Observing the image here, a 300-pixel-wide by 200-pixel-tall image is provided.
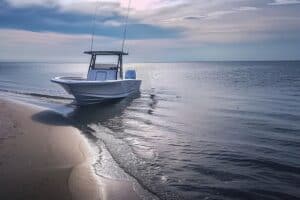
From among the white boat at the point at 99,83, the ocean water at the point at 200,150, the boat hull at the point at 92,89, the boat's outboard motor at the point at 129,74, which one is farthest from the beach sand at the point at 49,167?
the boat's outboard motor at the point at 129,74

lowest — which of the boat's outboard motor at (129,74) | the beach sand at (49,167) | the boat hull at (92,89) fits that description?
the beach sand at (49,167)

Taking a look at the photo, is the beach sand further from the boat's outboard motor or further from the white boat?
the boat's outboard motor

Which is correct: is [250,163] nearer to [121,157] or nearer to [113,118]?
[121,157]

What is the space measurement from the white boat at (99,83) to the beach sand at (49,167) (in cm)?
631

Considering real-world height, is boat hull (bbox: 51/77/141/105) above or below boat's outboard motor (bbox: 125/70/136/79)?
below

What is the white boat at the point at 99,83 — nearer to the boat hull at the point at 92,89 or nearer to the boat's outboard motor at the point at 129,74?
the boat hull at the point at 92,89

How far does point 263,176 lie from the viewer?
8414 mm

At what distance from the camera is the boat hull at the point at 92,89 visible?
1894cm

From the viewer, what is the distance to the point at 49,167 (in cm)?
829

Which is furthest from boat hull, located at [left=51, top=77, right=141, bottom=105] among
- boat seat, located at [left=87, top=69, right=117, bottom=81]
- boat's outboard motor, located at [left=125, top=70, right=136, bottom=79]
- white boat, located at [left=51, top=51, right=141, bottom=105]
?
boat's outboard motor, located at [left=125, top=70, right=136, bottom=79]

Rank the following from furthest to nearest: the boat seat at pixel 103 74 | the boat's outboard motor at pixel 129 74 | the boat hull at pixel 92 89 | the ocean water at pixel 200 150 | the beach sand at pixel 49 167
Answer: the boat's outboard motor at pixel 129 74 → the boat seat at pixel 103 74 → the boat hull at pixel 92 89 → the ocean water at pixel 200 150 → the beach sand at pixel 49 167

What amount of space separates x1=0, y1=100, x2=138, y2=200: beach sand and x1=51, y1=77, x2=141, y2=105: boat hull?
6038 millimetres

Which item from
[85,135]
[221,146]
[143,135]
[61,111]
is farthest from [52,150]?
[61,111]

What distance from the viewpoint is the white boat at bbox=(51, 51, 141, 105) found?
1927 cm
